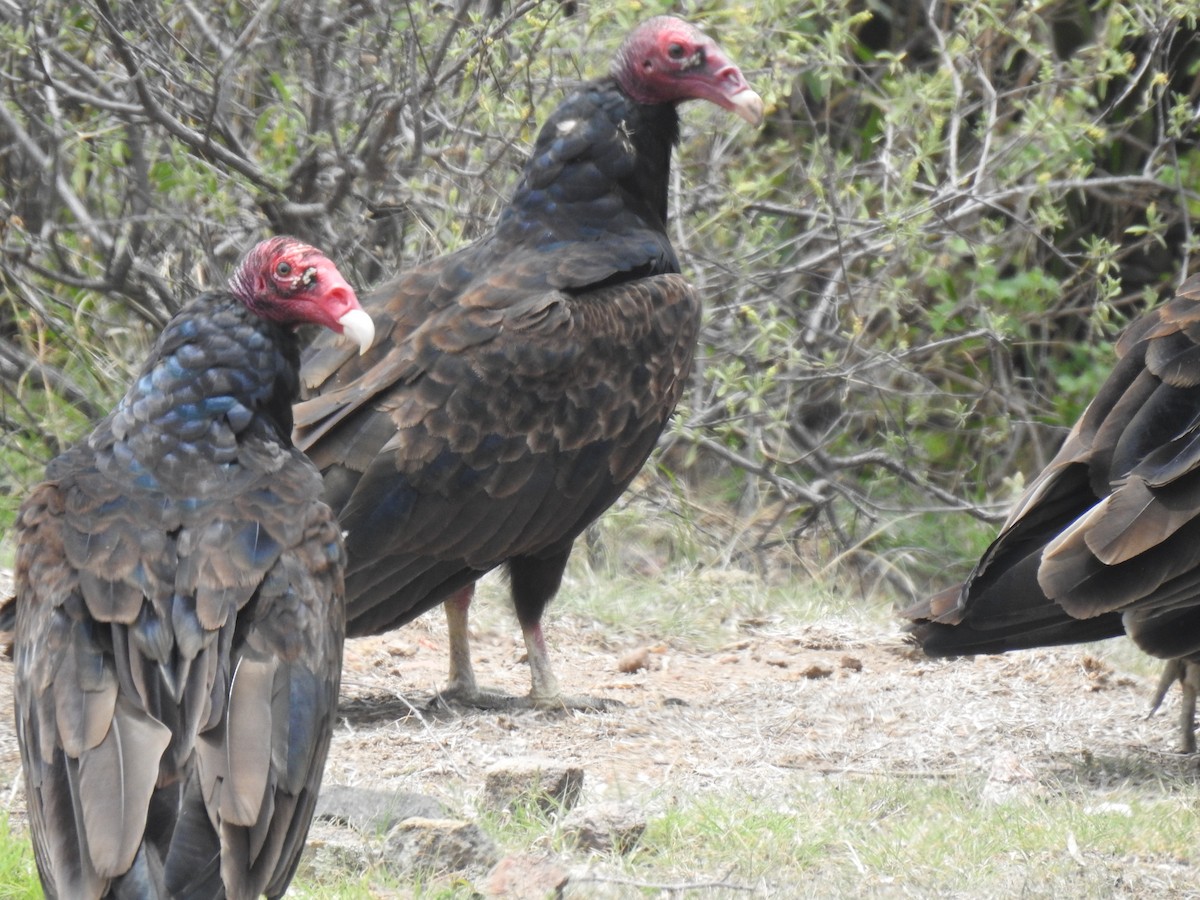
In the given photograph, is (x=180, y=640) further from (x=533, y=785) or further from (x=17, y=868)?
(x=533, y=785)

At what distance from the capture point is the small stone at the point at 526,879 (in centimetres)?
297

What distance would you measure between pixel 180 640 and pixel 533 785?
3.24 feet

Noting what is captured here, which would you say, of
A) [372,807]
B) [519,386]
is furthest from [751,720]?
[372,807]

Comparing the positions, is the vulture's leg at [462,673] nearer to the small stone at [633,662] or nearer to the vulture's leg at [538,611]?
the vulture's leg at [538,611]

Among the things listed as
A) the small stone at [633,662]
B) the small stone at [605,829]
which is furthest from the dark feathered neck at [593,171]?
the small stone at [605,829]

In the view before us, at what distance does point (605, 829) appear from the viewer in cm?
329

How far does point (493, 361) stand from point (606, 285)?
1.38 feet

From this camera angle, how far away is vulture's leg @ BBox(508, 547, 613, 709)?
4648 mm

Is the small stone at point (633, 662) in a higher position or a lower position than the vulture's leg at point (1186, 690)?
lower

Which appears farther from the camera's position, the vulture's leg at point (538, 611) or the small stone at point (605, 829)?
the vulture's leg at point (538, 611)

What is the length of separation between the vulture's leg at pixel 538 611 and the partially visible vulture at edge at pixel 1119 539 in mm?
1043

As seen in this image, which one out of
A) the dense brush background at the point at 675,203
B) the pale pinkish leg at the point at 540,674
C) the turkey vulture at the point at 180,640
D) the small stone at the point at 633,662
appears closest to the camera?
the turkey vulture at the point at 180,640

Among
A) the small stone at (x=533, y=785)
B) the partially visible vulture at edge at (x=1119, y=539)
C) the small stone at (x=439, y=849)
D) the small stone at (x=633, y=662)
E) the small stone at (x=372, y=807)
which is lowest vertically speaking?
the small stone at (x=633, y=662)

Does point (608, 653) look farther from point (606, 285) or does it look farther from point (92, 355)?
point (92, 355)
